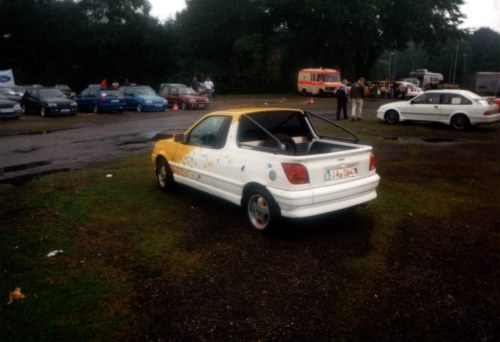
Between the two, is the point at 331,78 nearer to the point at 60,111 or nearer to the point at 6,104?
the point at 60,111

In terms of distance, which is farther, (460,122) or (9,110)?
(9,110)

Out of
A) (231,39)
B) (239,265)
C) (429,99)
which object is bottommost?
(239,265)

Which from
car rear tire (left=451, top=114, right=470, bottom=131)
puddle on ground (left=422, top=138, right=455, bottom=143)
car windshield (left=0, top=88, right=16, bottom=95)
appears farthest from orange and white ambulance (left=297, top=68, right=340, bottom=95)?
puddle on ground (left=422, top=138, right=455, bottom=143)

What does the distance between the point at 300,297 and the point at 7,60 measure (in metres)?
52.9

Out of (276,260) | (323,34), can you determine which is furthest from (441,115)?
(323,34)

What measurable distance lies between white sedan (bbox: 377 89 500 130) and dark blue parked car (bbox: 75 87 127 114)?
15225 mm

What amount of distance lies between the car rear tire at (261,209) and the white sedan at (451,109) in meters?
13.1

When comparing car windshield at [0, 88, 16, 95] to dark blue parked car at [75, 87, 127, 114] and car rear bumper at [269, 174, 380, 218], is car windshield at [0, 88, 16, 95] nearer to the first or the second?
dark blue parked car at [75, 87, 127, 114]

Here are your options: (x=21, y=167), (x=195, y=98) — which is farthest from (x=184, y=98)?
(x=21, y=167)

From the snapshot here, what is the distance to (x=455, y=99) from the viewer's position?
53.7 feet

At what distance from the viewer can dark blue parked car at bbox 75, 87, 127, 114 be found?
81.6 ft

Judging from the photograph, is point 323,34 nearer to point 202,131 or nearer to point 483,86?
point 483,86

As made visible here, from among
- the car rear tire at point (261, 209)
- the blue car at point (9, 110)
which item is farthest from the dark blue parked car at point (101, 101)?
the car rear tire at point (261, 209)

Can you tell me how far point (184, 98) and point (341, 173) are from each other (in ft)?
72.5
